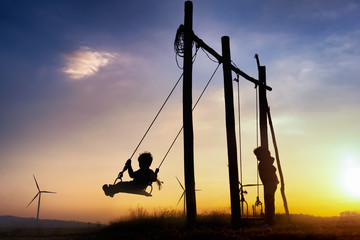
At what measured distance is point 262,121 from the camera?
620 inches

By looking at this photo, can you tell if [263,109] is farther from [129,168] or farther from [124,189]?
[124,189]

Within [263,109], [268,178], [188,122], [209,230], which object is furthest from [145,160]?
[263,109]

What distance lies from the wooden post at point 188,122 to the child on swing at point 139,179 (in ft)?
3.13

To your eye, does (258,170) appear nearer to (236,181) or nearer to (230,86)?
(236,181)

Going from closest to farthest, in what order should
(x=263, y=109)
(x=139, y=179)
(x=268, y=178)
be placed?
(x=139, y=179), (x=268, y=178), (x=263, y=109)

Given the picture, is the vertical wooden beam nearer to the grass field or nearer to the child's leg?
the grass field

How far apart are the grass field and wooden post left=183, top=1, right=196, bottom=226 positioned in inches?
28.5

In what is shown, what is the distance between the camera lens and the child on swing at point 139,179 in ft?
35.5

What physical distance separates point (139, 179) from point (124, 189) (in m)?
0.59

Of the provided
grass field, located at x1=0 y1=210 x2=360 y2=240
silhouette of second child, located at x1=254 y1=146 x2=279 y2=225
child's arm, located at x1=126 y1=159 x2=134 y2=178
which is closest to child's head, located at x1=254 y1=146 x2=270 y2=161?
silhouette of second child, located at x1=254 y1=146 x2=279 y2=225

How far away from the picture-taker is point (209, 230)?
383 inches

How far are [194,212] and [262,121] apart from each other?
6.26 meters

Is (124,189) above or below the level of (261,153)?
below

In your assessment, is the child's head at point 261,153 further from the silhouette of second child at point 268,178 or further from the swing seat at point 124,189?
the swing seat at point 124,189
